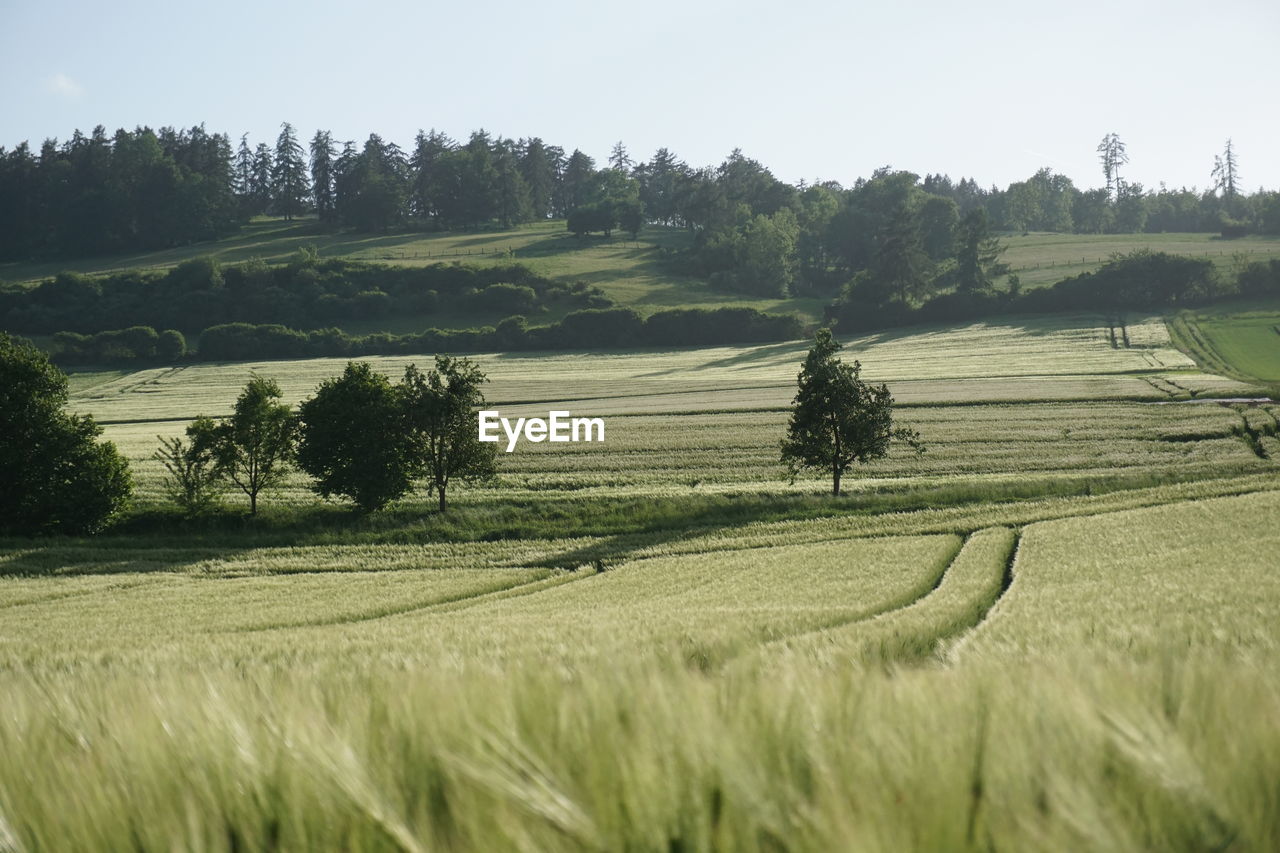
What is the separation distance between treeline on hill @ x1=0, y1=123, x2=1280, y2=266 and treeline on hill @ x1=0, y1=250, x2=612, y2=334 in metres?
31.0

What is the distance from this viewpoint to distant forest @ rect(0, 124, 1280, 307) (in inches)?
5281

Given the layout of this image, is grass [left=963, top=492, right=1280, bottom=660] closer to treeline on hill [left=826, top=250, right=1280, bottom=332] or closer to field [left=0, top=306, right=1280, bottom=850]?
field [left=0, top=306, right=1280, bottom=850]

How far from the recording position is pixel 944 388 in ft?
201

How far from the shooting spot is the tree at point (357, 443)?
35.9 m

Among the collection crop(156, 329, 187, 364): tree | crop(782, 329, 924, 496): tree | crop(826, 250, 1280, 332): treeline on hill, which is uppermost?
crop(156, 329, 187, 364): tree

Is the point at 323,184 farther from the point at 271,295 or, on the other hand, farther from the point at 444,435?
the point at 444,435

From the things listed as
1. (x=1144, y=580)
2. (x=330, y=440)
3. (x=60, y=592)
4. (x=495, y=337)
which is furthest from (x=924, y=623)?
(x=495, y=337)

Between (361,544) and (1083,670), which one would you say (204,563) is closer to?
(361,544)

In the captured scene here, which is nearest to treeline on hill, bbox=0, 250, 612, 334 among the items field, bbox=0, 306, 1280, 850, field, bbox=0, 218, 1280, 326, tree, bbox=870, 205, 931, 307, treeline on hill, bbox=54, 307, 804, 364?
field, bbox=0, 218, 1280, 326

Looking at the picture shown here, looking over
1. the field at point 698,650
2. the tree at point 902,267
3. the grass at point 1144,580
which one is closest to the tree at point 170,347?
the field at point 698,650

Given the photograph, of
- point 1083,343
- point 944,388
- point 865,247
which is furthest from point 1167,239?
point 944,388

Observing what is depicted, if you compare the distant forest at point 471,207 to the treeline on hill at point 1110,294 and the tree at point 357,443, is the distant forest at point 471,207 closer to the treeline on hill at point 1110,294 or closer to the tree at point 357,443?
the treeline on hill at point 1110,294

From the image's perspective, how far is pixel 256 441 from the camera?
1463 inches

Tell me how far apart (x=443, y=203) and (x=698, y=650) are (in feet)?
540
